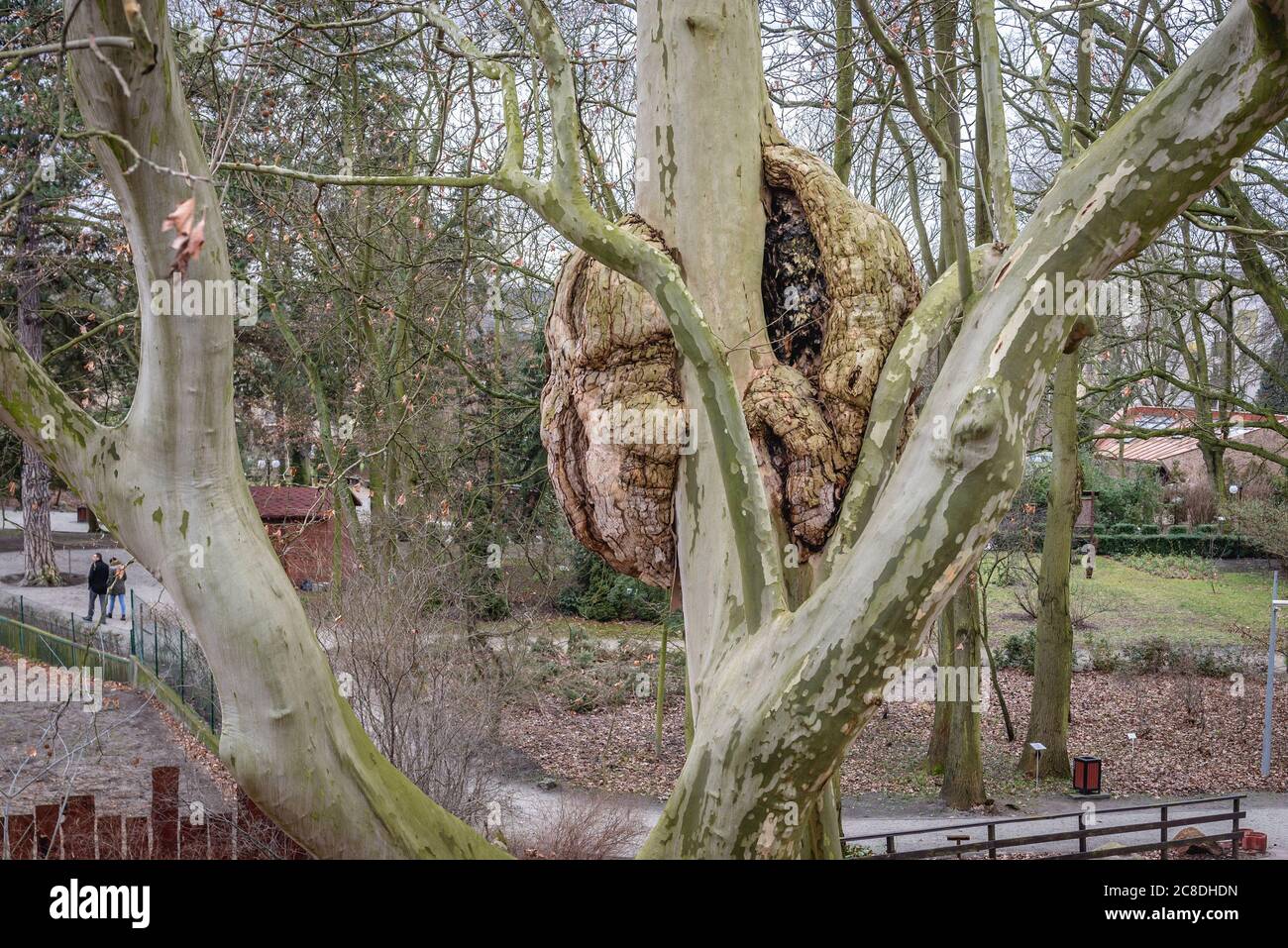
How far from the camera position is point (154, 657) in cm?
1335

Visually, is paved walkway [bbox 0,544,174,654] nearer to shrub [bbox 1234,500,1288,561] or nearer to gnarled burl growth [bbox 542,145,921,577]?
gnarled burl growth [bbox 542,145,921,577]

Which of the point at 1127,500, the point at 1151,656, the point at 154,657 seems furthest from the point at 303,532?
the point at 1127,500

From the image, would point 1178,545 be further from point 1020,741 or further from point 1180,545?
point 1020,741

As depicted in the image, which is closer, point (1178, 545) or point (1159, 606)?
point (1159, 606)

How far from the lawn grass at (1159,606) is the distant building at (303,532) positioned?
14.1 m

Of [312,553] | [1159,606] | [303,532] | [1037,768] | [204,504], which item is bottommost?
[1037,768]

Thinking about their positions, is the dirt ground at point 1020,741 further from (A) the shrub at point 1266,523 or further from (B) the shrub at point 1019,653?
(A) the shrub at point 1266,523

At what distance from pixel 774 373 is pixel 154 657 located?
39.7ft

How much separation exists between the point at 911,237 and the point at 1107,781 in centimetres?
978

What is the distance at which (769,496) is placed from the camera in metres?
3.88

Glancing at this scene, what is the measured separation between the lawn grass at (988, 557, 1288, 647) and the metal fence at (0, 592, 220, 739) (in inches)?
633

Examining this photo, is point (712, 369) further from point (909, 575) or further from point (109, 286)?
point (109, 286)

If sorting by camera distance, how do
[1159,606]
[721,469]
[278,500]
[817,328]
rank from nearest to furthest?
1. [721,469]
2. [817,328]
3. [278,500]
4. [1159,606]
